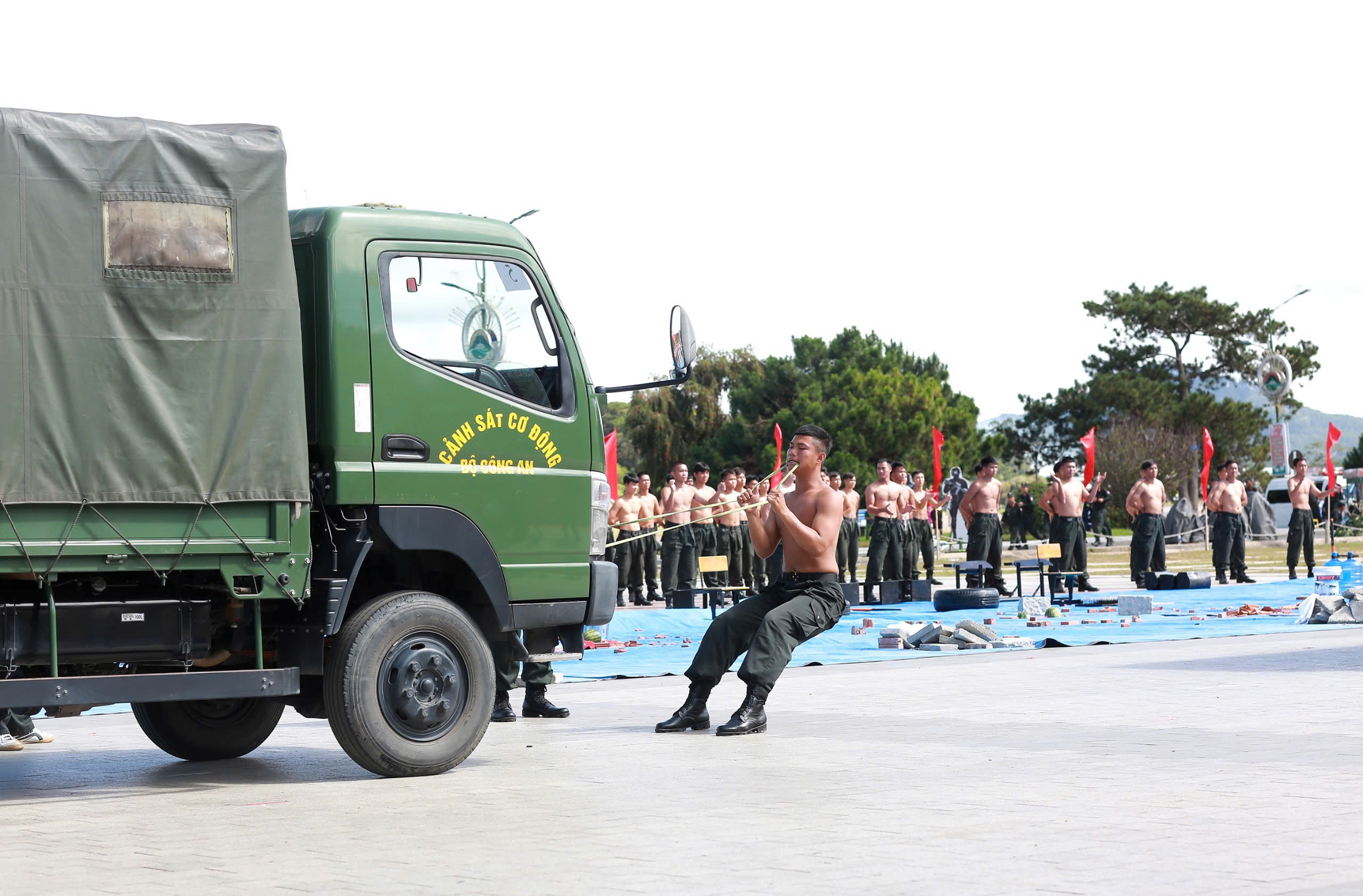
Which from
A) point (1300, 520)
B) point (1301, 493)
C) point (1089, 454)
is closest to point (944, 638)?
point (1301, 493)

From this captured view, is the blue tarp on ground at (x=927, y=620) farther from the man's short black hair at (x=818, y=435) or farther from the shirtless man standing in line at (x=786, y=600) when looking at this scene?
the man's short black hair at (x=818, y=435)

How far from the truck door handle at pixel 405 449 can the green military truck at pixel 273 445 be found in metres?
0.02

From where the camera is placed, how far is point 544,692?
12031 mm

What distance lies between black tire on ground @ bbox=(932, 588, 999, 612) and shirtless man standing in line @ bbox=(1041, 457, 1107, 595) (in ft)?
8.62

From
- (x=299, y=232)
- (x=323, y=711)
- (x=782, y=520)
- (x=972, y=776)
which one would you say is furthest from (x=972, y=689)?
(x=299, y=232)

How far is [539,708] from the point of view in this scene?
11938mm

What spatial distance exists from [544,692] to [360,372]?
4.01 meters

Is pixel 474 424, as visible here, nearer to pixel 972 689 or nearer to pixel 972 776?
pixel 972 776

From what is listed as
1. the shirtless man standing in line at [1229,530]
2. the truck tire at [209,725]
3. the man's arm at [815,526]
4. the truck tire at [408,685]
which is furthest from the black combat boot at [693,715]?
the shirtless man standing in line at [1229,530]

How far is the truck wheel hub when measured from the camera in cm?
877

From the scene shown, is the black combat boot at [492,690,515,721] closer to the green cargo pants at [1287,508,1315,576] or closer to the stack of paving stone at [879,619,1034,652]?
the stack of paving stone at [879,619,1034,652]

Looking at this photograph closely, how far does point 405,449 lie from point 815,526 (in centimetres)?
297

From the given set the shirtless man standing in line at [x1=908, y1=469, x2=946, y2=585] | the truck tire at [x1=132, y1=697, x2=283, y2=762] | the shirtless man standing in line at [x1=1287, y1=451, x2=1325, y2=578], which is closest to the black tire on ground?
the shirtless man standing in line at [x1=908, y1=469, x2=946, y2=585]

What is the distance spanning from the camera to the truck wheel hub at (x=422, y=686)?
28.8 feet
